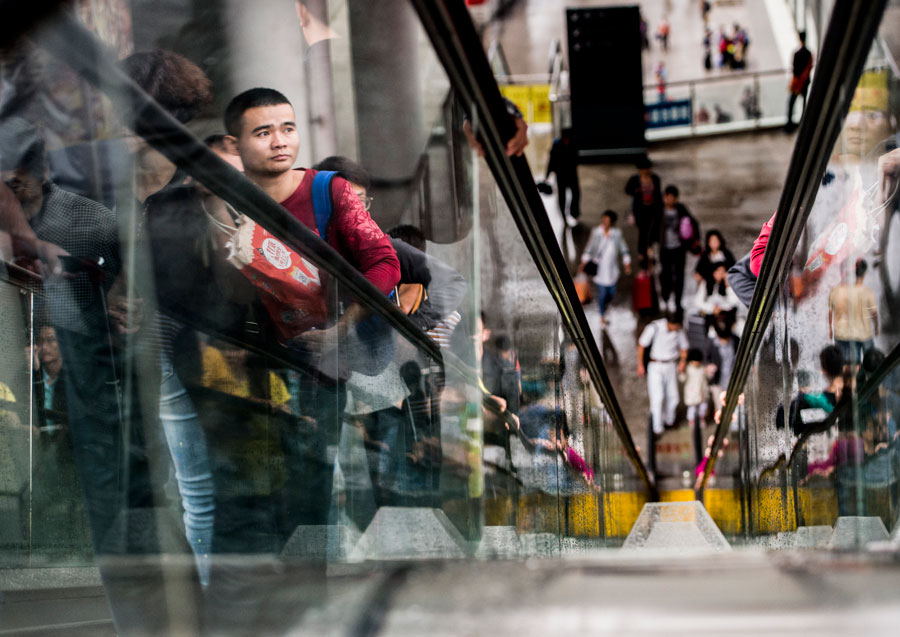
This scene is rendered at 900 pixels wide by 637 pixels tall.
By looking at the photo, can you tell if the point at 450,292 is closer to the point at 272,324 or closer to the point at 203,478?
the point at 272,324

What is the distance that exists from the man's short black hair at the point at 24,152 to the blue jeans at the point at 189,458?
1.29 feet

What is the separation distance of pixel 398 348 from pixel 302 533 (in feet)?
2.18

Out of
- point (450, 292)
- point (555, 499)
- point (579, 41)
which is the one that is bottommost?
point (555, 499)

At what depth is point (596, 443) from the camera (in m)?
5.29

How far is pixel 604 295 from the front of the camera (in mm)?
12578

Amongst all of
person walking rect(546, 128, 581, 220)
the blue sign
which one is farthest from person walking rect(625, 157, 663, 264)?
the blue sign

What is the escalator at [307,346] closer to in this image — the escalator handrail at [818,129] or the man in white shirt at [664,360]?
the escalator handrail at [818,129]

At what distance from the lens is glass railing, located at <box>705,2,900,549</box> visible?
1979 millimetres

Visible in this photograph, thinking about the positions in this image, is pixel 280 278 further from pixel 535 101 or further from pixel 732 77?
pixel 732 77

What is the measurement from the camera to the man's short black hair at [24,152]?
5.25ft

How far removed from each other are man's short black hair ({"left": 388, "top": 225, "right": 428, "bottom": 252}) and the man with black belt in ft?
31.4

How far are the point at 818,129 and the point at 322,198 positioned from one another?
3.80 feet

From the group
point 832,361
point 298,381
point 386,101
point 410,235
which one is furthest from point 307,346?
point 832,361

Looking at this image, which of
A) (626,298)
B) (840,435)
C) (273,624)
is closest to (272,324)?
(273,624)
